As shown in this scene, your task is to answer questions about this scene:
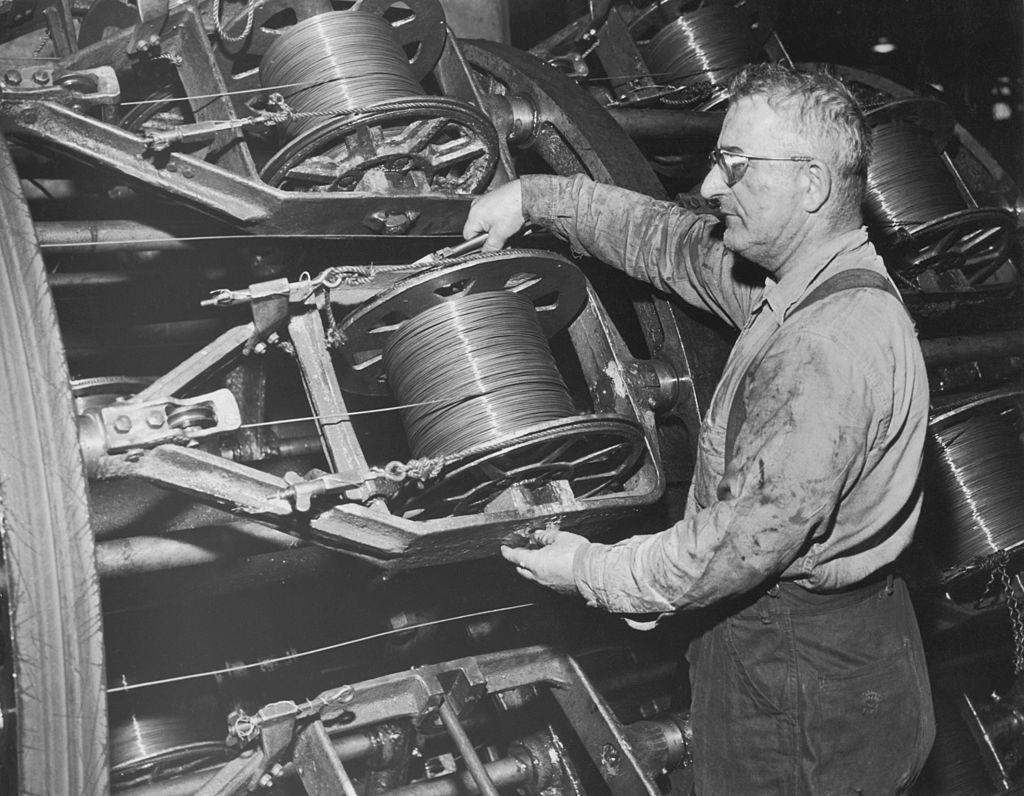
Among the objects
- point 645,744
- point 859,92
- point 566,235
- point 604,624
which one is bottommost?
point 645,744

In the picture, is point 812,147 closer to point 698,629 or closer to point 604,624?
point 698,629

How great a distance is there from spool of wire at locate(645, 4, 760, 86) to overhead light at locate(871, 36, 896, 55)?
1.73 metres

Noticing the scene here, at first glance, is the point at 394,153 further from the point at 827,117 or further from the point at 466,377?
the point at 827,117

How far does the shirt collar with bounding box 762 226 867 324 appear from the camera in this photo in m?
2.86

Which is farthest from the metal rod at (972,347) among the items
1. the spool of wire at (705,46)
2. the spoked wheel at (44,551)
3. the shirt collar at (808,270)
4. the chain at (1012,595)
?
the spoked wheel at (44,551)

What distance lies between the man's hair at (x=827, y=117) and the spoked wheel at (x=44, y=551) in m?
1.86

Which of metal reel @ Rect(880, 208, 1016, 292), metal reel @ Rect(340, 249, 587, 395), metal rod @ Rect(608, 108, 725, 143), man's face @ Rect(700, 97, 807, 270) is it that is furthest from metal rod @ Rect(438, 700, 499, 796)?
metal reel @ Rect(880, 208, 1016, 292)

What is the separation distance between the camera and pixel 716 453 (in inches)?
116

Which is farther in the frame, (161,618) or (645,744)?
(161,618)

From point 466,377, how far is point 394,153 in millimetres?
787

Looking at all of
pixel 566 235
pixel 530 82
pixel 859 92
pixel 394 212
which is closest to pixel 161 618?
pixel 394 212

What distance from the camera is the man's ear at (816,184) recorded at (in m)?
2.79

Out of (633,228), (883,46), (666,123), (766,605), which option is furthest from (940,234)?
(766,605)

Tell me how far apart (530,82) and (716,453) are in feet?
6.72
